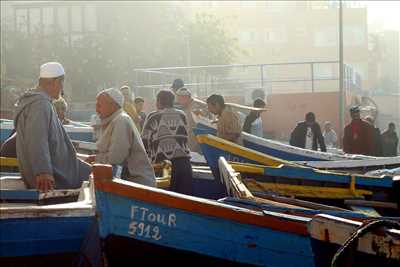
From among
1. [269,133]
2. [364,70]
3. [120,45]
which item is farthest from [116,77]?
[364,70]

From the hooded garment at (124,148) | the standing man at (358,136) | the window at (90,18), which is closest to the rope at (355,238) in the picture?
the hooded garment at (124,148)

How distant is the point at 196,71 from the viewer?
86.7ft

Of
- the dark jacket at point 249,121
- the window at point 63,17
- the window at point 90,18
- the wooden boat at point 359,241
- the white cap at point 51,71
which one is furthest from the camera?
the window at point 63,17

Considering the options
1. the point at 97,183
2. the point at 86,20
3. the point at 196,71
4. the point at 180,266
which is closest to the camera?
the point at 97,183

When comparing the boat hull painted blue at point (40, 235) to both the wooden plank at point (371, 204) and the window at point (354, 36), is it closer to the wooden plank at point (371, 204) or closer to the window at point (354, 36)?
the wooden plank at point (371, 204)

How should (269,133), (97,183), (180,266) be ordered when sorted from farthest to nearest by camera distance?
(269,133)
(180,266)
(97,183)

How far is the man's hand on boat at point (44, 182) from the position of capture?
5672 millimetres

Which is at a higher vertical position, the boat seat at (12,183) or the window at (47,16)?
the window at (47,16)

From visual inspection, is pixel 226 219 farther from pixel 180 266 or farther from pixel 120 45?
pixel 120 45

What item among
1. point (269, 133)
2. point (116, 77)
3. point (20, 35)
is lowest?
point (269, 133)

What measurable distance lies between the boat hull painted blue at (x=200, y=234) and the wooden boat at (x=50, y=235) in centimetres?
26

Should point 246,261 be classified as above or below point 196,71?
below

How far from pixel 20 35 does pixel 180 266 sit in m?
30.5

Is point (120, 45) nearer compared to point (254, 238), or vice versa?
point (254, 238)
